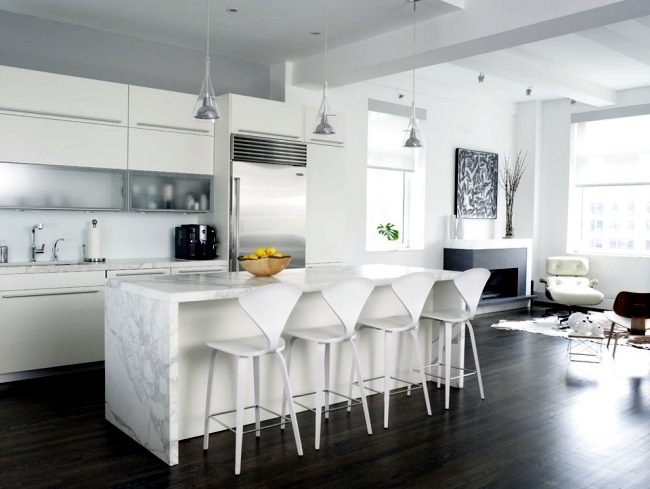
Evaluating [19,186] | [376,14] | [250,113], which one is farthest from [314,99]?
[19,186]

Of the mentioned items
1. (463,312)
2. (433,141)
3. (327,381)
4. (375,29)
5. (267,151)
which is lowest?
(327,381)

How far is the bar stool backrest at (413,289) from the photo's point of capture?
400 cm

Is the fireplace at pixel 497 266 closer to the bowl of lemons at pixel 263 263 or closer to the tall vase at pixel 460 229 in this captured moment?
the tall vase at pixel 460 229

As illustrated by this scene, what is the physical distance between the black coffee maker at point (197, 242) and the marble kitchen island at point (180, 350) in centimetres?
160

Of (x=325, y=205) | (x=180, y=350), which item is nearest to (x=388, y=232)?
(x=325, y=205)

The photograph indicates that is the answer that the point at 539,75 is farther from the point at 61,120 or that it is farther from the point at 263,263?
the point at 61,120

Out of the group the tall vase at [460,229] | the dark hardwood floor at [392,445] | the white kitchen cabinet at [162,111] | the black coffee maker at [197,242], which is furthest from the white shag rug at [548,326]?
Result: the white kitchen cabinet at [162,111]

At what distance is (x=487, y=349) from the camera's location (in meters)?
6.32

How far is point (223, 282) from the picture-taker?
12.5ft

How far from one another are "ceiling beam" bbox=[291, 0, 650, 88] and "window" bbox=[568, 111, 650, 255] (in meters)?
4.63

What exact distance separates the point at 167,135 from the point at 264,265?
2.20 metres

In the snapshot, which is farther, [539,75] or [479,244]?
[479,244]

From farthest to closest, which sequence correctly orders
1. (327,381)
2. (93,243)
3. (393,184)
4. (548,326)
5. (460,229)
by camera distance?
1. (460,229)
2. (393,184)
3. (548,326)
4. (93,243)
5. (327,381)

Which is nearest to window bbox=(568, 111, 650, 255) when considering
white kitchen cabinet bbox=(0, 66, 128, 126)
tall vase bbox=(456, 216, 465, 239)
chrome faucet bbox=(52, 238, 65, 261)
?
tall vase bbox=(456, 216, 465, 239)
